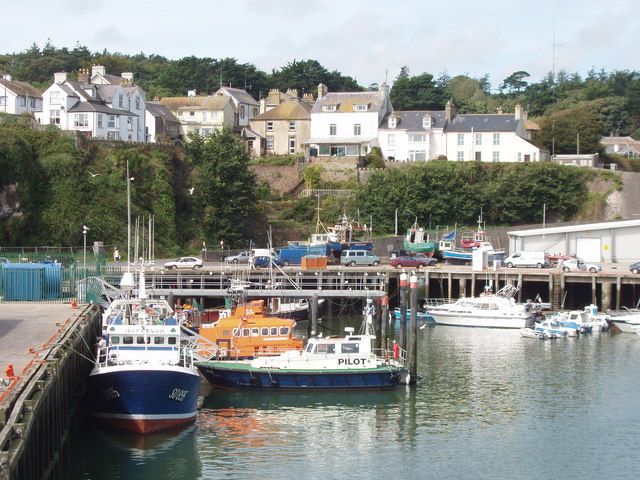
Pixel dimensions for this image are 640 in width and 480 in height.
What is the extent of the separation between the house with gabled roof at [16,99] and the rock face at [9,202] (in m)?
18.3

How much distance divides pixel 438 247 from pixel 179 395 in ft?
129

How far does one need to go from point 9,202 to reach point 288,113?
121 feet

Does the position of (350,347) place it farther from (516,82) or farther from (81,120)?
(516,82)

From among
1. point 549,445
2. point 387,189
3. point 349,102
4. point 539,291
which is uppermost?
point 349,102

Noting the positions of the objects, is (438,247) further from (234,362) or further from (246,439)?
(246,439)

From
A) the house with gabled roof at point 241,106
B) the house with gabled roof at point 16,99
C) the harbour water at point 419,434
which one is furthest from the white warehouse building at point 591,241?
the house with gabled roof at point 16,99

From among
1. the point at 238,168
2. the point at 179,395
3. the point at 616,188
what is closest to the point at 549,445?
the point at 179,395

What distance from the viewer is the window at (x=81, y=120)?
75.6 metres

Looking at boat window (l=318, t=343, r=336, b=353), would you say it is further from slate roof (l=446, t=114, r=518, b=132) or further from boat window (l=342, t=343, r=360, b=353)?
slate roof (l=446, t=114, r=518, b=132)

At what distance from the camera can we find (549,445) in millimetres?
30312

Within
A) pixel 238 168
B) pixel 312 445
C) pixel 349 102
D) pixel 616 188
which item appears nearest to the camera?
pixel 312 445

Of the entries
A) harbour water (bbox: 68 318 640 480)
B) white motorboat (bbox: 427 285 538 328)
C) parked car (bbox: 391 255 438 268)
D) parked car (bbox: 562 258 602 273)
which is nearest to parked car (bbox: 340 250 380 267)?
parked car (bbox: 391 255 438 268)

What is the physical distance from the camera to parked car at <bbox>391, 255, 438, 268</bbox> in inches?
2402

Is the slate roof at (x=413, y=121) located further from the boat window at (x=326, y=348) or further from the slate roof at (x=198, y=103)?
the boat window at (x=326, y=348)
